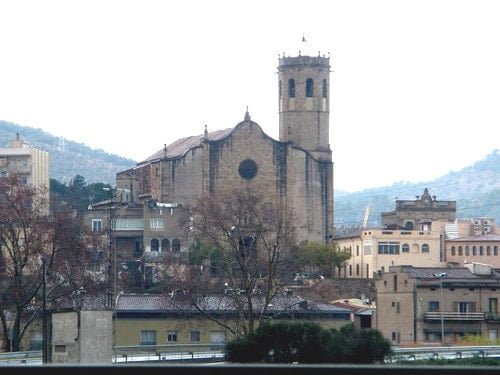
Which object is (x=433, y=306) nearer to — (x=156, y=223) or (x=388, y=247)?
(x=388, y=247)

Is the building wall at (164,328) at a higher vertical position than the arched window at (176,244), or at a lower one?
lower

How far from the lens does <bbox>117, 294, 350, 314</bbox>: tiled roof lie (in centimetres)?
5069

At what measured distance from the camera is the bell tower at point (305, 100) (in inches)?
3898

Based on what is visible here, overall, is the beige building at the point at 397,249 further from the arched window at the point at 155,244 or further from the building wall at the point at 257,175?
the arched window at the point at 155,244

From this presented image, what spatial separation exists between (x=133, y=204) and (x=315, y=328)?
59.3 m

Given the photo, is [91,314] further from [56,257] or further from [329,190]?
[329,190]

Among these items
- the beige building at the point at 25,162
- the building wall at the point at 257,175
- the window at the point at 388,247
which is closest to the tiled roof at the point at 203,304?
the window at the point at 388,247

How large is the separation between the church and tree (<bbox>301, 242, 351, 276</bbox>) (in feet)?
8.34

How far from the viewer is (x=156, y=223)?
87.6m

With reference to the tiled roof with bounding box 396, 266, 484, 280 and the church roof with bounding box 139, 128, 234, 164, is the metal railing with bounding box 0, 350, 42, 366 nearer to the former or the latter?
the tiled roof with bounding box 396, 266, 484, 280

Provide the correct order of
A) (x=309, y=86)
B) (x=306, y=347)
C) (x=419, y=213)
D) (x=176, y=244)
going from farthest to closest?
(x=419, y=213), (x=309, y=86), (x=176, y=244), (x=306, y=347)

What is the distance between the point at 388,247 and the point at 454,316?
88.7 feet

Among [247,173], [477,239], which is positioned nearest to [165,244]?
[247,173]

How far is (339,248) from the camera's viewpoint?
90875 mm
